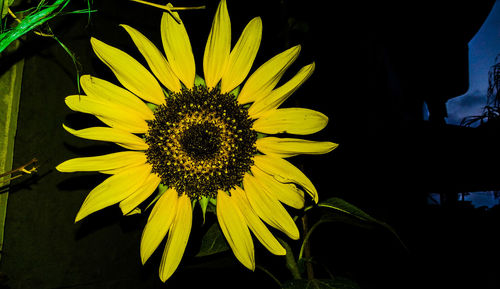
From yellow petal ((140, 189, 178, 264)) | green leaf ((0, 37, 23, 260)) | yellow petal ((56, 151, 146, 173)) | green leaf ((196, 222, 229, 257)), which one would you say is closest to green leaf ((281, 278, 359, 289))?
green leaf ((196, 222, 229, 257))

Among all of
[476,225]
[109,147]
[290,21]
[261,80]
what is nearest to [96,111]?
[109,147]

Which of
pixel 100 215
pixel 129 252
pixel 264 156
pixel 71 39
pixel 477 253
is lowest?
pixel 477 253

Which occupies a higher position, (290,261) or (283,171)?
(283,171)

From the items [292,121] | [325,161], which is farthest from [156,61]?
[325,161]

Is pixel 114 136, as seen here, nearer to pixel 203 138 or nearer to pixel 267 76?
pixel 203 138

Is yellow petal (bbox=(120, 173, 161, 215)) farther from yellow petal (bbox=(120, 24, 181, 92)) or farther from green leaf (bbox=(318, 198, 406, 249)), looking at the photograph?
green leaf (bbox=(318, 198, 406, 249))

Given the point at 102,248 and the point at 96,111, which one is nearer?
the point at 96,111

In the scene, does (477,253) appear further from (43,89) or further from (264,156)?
(43,89)
